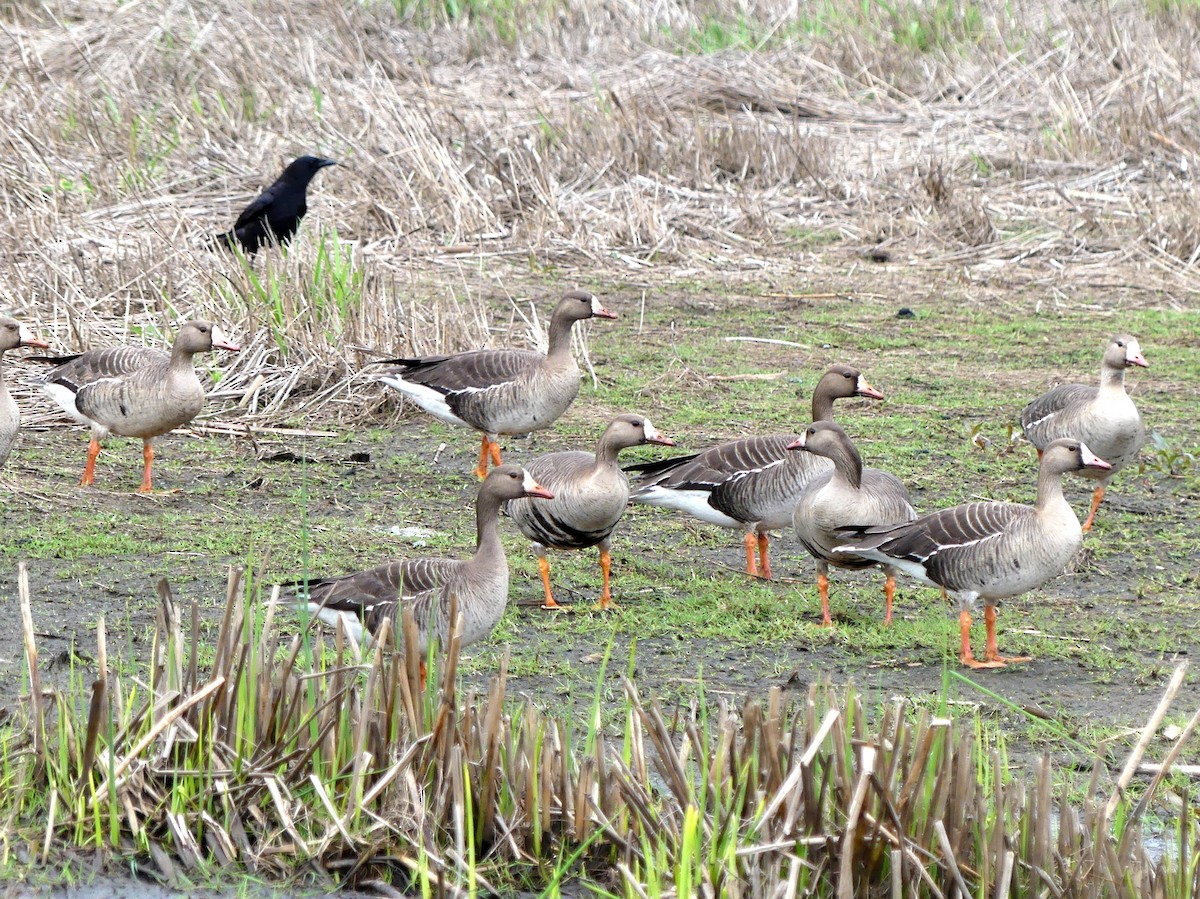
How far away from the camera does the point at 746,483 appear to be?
7793 mm

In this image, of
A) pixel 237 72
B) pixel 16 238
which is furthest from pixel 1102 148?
pixel 16 238

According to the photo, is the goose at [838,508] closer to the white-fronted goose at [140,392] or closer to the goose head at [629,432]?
the goose head at [629,432]

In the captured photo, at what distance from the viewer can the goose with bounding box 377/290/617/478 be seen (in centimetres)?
934

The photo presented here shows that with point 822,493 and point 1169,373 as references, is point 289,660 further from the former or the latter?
point 1169,373

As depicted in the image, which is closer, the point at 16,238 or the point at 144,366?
the point at 144,366

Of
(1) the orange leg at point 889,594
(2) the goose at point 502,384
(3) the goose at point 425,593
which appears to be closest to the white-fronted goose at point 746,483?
(1) the orange leg at point 889,594

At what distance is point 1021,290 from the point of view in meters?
13.9

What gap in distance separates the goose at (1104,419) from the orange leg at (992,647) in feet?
6.24

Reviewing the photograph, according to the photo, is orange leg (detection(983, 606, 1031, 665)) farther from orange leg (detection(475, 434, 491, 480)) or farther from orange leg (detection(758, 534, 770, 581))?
orange leg (detection(475, 434, 491, 480))

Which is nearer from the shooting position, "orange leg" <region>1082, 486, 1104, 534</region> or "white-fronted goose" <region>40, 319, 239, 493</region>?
"orange leg" <region>1082, 486, 1104, 534</region>

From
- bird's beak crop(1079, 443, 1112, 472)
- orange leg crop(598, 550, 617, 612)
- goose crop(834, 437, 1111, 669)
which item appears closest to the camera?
goose crop(834, 437, 1111, 669)

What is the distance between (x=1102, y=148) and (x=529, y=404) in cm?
970

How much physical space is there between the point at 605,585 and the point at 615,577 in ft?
1.70

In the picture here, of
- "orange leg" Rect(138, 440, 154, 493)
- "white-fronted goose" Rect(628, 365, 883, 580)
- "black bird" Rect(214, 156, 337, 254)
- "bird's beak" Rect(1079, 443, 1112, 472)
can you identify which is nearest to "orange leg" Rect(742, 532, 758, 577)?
"white-fronted goose" Rect(628, 365, 883, 580)
